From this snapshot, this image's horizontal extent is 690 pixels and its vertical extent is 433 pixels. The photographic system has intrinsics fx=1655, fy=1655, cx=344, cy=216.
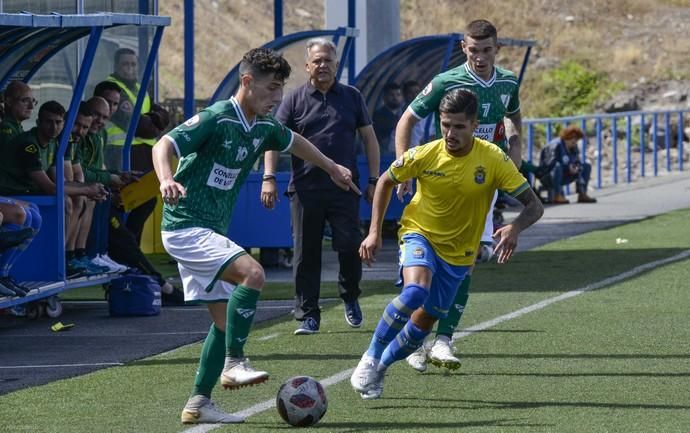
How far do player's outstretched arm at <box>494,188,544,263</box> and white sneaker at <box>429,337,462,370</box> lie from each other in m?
0.89

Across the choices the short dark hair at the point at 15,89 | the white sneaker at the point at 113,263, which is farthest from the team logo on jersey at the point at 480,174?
the white sneaker at the point at 113,263

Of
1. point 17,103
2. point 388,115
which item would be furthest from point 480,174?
point 388,115

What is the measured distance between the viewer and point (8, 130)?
1234cm

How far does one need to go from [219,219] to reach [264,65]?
78 cm

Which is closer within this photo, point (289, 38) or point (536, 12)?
point (289, 38)

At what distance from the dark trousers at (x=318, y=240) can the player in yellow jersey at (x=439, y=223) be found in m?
2.58

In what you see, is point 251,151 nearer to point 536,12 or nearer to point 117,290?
point 117,290

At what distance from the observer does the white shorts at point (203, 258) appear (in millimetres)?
7789

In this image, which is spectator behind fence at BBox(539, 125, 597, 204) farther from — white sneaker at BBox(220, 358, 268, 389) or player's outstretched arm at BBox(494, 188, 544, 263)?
white sneaker at BBox(220, 358, 268, 389)

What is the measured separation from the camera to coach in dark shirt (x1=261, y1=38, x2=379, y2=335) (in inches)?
446

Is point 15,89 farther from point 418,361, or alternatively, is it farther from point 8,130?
point 418,361

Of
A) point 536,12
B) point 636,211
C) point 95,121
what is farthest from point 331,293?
point 536,12

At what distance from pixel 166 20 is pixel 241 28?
38391 millimetres

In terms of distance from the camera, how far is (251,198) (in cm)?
1659
